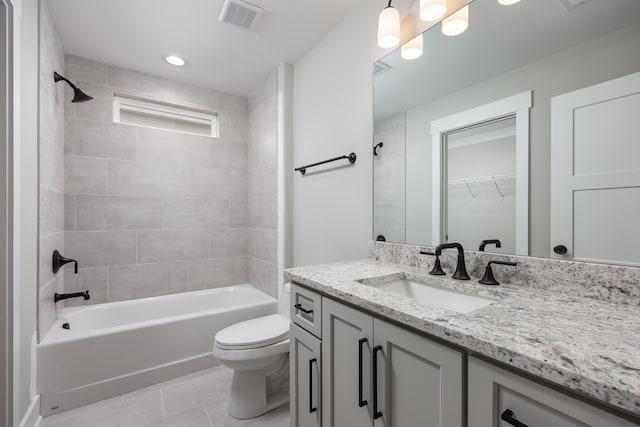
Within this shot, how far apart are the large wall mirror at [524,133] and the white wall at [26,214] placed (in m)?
1.85

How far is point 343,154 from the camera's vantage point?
6.35 feet

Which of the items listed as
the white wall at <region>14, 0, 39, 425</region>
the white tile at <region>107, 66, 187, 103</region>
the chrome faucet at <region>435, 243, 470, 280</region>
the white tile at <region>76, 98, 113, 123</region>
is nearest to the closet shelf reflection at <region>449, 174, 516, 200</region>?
the chrome faucet at <region>435, 243, 470, 280</region>

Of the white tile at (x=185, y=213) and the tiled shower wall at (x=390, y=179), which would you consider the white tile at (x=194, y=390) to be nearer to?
the white tile at (x=185, y=213)

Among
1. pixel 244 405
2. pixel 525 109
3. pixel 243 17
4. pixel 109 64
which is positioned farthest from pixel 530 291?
pixel 109 64

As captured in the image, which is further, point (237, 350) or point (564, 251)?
point (237, 350)

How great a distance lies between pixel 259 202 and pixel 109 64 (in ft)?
5.75

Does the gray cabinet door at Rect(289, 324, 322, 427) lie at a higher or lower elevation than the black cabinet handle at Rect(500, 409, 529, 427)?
lower

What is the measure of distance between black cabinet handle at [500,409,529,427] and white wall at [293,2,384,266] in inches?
47.1

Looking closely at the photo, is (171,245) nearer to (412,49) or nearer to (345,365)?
(345,365)

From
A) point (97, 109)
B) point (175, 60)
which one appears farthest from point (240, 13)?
point (97, 109)

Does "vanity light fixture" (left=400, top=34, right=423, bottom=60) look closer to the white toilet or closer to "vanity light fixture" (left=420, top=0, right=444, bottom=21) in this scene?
"vanity light fixture" (left=420, top=0, right=444, bottom=21)

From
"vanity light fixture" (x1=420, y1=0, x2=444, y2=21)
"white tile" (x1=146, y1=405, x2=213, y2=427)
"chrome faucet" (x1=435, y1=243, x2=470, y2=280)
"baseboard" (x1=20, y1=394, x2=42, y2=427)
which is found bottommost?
"white tile" (x1=146, y1=405, x2=213, y2=427)

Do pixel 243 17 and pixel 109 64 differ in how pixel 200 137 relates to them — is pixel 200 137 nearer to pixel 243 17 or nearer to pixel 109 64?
pixel 109 64

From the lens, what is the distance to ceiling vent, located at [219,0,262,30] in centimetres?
176
